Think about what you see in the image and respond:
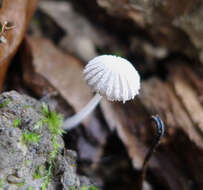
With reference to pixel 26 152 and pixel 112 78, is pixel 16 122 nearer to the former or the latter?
pixel 26 152

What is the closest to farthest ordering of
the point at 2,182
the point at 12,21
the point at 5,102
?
the point at 2,182 → the point at 5,102 → the point at 12,21

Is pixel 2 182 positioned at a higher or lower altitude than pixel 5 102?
lower

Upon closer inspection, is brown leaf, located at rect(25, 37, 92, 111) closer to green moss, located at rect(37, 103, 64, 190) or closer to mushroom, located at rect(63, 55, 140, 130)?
green moss, located at rect(37, 103, 64, 190)

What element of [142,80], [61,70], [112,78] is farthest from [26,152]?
[142,80]

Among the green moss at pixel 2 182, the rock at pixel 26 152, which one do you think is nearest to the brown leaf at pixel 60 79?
the rock at pixel 26 152

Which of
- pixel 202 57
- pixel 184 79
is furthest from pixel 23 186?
pixel 202 57

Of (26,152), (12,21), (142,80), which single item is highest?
(12,21)
